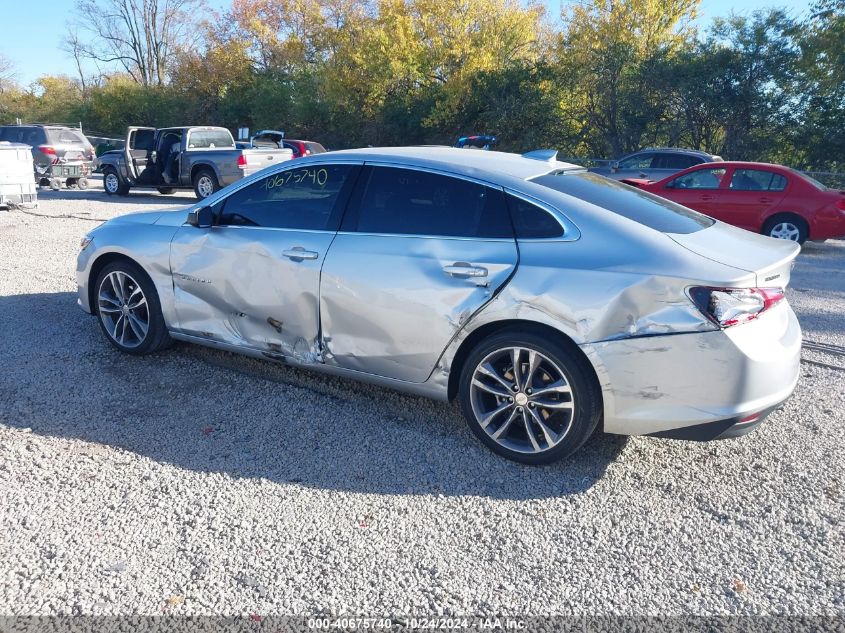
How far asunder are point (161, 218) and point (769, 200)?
1058 cm

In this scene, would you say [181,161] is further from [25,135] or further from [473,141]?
[473,141]

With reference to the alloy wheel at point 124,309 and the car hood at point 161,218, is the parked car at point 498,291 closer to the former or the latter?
the car hood at point 161,218

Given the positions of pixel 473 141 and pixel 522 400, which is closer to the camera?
pixel 522 400

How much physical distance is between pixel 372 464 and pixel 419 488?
0.35 m

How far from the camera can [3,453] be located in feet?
12.7

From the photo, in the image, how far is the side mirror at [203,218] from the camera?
4898mm

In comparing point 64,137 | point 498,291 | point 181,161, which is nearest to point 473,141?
point 181,161

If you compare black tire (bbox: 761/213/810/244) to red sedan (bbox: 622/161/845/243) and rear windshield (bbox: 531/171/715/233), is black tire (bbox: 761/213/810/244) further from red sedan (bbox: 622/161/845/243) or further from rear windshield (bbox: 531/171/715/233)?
rear windshield (bbox: 531/171/715/233)

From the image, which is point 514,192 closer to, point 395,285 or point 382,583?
point 395,285

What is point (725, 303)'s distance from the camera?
3.36m

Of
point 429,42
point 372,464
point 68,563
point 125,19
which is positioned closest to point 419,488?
point 372,464

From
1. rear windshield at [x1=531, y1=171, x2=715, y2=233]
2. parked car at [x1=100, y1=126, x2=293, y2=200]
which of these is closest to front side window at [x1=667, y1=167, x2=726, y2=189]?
parked car at [x1=100, y1=126, x2=293, y2=200]

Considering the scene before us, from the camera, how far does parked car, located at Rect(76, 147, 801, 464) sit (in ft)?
11.3

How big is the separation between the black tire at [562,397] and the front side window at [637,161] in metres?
14.3
